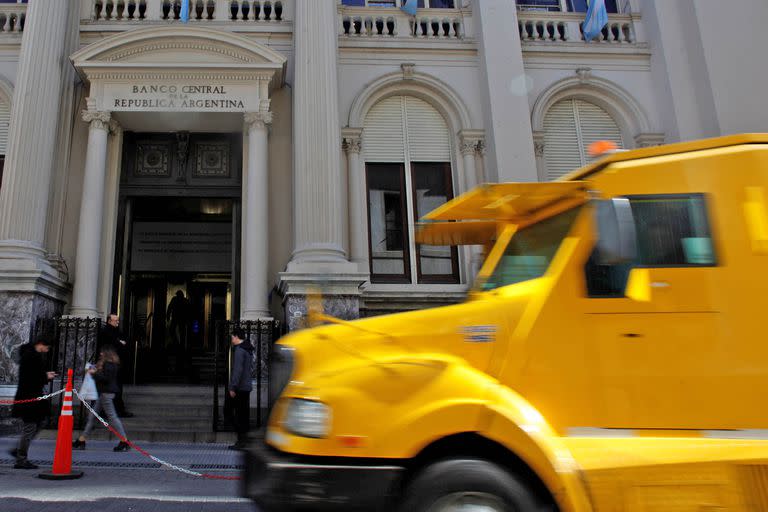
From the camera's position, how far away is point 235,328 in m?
9.09

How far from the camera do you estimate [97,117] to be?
11.0 m

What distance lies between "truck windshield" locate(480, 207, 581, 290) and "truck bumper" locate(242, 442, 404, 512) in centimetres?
151

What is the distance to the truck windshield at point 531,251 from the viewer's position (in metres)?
3.63

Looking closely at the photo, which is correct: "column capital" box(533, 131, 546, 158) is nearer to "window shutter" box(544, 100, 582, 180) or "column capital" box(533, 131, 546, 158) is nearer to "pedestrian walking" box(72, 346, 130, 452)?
"window shutter" box(544, 100, 582, 180)

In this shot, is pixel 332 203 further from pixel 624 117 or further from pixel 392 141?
pixel 624 117

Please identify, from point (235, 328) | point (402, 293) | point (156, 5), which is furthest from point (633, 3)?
point (235, 328)

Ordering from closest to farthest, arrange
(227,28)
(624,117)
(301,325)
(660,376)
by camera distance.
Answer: (660,376) < (301,325) < (227,28) < (624,117)

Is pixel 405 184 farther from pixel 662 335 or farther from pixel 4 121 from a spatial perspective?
pixel 662 335

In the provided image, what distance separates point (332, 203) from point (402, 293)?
244cm

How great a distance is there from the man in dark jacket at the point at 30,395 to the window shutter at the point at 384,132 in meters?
7.63

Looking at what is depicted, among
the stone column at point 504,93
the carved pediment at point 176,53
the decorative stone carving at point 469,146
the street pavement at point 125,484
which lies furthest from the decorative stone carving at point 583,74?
the street pavement at point 125,484

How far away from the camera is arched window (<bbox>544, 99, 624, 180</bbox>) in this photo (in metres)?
13.1

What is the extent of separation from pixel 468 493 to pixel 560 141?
11583 millimetres

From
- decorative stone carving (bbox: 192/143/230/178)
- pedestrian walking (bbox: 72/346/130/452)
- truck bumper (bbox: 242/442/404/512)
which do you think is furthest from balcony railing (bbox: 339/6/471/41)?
truck bumper (bbox: 242/442/404/512)
